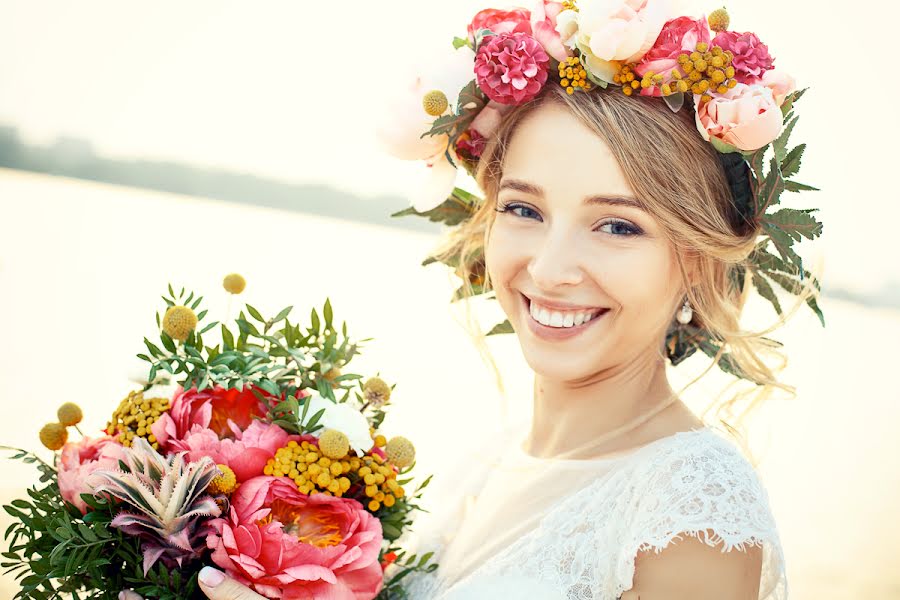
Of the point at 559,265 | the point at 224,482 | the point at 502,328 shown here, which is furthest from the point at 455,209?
the point at 224,482

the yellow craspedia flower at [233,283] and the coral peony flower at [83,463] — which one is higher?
the yellow craspedia flower at [233,283]

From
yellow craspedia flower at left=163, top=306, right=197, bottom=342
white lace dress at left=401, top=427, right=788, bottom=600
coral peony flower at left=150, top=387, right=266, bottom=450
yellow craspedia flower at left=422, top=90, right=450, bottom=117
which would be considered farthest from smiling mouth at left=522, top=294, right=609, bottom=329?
yellow craspedia flower at left=163, top=306, right=197, bottom=342

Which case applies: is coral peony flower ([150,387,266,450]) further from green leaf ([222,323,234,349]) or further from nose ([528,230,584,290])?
nose ([528,230,584,290])

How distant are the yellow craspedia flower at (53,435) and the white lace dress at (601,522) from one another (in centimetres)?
85

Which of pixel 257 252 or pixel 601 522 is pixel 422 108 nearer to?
pixel 601 522

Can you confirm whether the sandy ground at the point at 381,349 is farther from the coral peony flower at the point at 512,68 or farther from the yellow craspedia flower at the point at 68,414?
the yellow craspedia flower at the point at 68,414

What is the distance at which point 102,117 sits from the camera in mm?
A: 16562

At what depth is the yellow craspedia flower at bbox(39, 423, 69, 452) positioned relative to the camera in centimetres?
174

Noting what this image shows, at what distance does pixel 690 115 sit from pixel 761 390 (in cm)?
73

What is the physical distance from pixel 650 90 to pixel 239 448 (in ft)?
3.64

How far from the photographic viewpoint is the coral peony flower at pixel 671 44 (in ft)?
6.10

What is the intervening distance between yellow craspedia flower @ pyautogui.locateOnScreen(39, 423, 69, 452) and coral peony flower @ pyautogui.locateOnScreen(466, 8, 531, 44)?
4.13ft

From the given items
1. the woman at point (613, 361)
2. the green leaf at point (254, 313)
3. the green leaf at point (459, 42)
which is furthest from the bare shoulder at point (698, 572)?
the green leaf at point (459, 42)

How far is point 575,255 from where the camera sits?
188cm
